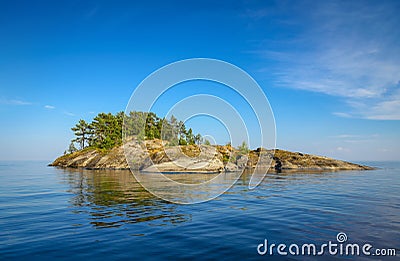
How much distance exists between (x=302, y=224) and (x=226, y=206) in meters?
8.35

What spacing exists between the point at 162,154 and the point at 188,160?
42.1ft

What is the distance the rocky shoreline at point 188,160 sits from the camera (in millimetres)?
80919

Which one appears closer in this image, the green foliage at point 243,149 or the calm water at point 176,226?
the calm water at point 176,226

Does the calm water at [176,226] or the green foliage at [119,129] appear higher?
the green foliage at [119,129]

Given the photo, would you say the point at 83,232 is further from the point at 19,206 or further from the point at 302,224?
the point at 302,224

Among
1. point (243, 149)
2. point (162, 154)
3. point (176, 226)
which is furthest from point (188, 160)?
point (176, 226)

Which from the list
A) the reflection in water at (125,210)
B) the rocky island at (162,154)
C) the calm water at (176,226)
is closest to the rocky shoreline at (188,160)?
the rocky island at (162,154)

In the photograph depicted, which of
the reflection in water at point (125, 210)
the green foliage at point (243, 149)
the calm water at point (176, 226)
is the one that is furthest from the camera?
the green foliage at point (243, 149)

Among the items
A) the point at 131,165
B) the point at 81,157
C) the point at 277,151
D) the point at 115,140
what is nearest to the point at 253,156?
the point at 277,151

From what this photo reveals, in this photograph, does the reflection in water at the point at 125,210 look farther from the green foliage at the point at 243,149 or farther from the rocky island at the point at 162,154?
the green foliage at the point at 243,149

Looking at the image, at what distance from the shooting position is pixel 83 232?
15.7 meters

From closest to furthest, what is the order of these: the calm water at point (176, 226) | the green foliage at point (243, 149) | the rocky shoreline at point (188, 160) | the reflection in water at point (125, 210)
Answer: the calm water at point (176, 226) < the reflection in water at point (125, 210) < the rocky shoreline at point (188, 160) < the green foliage at point (243, 149)

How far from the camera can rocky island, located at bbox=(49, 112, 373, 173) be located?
85812 mm

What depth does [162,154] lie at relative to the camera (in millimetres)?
92250
